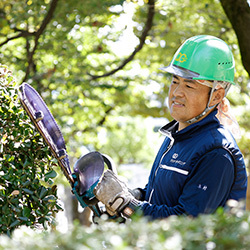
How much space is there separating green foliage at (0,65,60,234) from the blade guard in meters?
0.10

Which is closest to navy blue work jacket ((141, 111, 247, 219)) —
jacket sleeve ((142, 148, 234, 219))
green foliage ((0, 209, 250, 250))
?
jacket sleeve ((142, 148, 234, 219))

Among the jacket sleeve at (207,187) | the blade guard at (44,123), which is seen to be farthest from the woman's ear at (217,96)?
the blade guard at (44,123)

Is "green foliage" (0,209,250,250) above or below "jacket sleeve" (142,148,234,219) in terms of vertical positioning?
above

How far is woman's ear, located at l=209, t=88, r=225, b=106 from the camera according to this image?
2.86 metres

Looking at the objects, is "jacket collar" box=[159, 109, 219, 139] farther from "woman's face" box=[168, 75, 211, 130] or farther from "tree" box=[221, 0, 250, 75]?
"tree" box=[221, 0, 250, 75]

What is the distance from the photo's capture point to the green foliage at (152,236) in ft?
4.58

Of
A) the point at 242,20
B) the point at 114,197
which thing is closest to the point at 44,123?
the point at 114,197

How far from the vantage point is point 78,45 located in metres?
8.52

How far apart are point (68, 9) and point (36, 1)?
0.65 m

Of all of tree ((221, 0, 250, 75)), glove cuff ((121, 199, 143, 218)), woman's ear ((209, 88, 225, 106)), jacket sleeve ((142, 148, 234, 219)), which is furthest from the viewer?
tree ((221, 0, 250, 75))

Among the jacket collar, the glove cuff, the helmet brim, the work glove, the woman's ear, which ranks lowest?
the glove cuff

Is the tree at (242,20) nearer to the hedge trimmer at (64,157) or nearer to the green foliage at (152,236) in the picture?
the hedge trimmer at (64,157)

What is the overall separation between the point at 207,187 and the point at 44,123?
1.06 metres

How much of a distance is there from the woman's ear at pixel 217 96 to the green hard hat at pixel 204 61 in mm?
73
